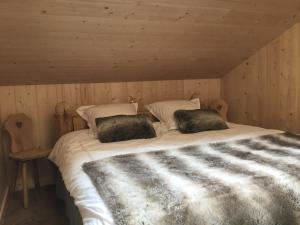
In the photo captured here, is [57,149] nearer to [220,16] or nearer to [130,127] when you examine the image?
[130,127]

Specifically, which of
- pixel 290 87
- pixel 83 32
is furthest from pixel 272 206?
pixel 290 87

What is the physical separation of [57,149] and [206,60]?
1.87 m

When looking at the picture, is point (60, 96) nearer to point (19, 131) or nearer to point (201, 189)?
point (19, 131)

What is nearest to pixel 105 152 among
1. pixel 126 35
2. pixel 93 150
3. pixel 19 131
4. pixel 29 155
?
pixel 93 150

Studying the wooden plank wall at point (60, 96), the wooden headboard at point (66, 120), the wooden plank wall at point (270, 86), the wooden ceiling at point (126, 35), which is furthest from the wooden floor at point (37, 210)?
the wooden plank wall at point (270, 86)

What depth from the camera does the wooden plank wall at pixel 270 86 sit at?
290 centimetres

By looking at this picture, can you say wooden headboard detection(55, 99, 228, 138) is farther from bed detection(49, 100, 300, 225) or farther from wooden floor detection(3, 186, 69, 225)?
wooden floor detection(3, 186, 69, 225)

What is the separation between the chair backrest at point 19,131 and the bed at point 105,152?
31 cm

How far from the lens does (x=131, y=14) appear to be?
7.13 ft

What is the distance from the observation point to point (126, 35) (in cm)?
243

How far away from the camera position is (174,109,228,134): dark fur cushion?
2.68 meters

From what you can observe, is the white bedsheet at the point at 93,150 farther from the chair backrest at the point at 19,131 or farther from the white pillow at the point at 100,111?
the chair backrest at the point at 19,131

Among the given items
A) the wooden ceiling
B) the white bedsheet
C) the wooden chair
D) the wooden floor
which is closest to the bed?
the white bedsheet

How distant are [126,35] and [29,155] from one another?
1390mm
